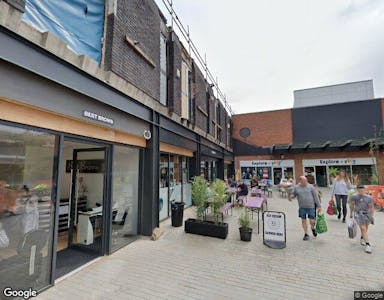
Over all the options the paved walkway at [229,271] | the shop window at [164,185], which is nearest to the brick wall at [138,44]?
the shop window at [164,185]

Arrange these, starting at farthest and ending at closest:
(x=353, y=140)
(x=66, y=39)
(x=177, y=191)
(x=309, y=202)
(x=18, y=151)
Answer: (x=353, y=140) → (x=177, y=191) → (x=309, y=202) → (x=66, y=39) → (x=18, y=151)

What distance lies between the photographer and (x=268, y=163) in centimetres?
2170

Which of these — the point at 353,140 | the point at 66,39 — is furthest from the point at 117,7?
the point at 353,140

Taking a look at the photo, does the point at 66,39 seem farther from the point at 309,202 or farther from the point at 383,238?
the point at 383,238

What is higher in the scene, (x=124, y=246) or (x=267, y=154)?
(x=267, y=154)

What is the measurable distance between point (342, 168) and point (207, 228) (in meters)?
18.9

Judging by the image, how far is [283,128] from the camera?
22.3 meters

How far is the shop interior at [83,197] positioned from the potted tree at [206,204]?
2.50 m

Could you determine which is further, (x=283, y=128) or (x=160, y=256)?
(x=283, y=128)

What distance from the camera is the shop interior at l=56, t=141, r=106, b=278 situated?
4836 mm

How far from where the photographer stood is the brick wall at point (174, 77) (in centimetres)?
750

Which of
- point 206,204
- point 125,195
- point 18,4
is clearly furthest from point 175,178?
point 18,4

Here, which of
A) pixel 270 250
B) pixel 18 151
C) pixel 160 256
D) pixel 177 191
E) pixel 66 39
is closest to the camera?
pixel 18 151

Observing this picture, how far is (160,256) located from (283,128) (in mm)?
21118
